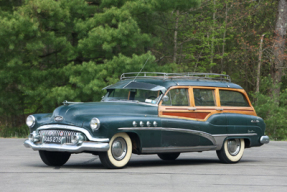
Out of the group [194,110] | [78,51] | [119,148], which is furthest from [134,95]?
[78,51]

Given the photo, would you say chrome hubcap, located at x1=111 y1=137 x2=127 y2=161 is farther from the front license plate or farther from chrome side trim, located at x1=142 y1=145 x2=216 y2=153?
the front license plate

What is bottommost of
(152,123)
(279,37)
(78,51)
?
(152,123)

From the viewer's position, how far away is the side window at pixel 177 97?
35.5ft

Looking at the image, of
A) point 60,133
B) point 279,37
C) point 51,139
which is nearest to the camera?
point 60,133

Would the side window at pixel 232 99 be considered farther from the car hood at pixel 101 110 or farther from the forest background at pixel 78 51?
the forest background at pixel 78 51

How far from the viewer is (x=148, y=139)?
10.1 meters

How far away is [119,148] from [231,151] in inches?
131

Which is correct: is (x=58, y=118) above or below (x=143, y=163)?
above

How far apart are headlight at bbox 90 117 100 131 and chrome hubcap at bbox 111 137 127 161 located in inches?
21.0

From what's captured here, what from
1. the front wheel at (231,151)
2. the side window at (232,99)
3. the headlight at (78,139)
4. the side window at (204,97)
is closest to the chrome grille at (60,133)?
the headlight at (78,139)

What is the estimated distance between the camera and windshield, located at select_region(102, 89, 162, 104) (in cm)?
1069

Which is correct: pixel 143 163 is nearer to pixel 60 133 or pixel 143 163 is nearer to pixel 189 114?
pixel 189 114

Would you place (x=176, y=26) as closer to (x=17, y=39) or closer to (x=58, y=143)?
(x=17, y=39)

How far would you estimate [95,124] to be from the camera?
30.8ft
